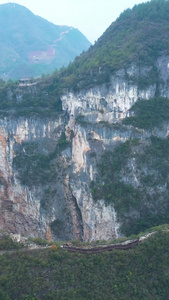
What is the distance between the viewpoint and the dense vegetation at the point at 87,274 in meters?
12.0

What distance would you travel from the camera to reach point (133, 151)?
21.0 m

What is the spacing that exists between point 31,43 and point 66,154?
4747 cm

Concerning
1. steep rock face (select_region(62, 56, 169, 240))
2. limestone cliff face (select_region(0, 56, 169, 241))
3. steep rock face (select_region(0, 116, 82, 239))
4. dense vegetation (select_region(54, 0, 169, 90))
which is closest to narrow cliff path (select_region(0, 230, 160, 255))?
steep rock face (select_region(62, 56, 169, 240))

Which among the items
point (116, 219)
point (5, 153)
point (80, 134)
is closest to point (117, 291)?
point (116, 219)

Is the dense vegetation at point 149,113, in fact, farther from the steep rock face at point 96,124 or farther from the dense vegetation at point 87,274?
the dense vegetation at point 87,274

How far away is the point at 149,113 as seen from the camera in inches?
862

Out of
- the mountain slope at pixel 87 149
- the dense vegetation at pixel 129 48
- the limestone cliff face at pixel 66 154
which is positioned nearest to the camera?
the mountain slope at pixel 87 149

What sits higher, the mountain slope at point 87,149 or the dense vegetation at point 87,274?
the mountain slope at point 87,149

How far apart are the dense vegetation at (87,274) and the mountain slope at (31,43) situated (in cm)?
3949

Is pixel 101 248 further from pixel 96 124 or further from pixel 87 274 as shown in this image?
pixel 96 124

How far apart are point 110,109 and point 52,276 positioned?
13.1 metres

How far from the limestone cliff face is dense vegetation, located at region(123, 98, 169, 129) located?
18.0 inches

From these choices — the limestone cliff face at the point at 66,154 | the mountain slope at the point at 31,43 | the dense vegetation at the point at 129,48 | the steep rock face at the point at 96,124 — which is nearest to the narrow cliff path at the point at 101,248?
the steep rock face at the point at 96,124

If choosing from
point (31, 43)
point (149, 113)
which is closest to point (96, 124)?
point (149, 113)
